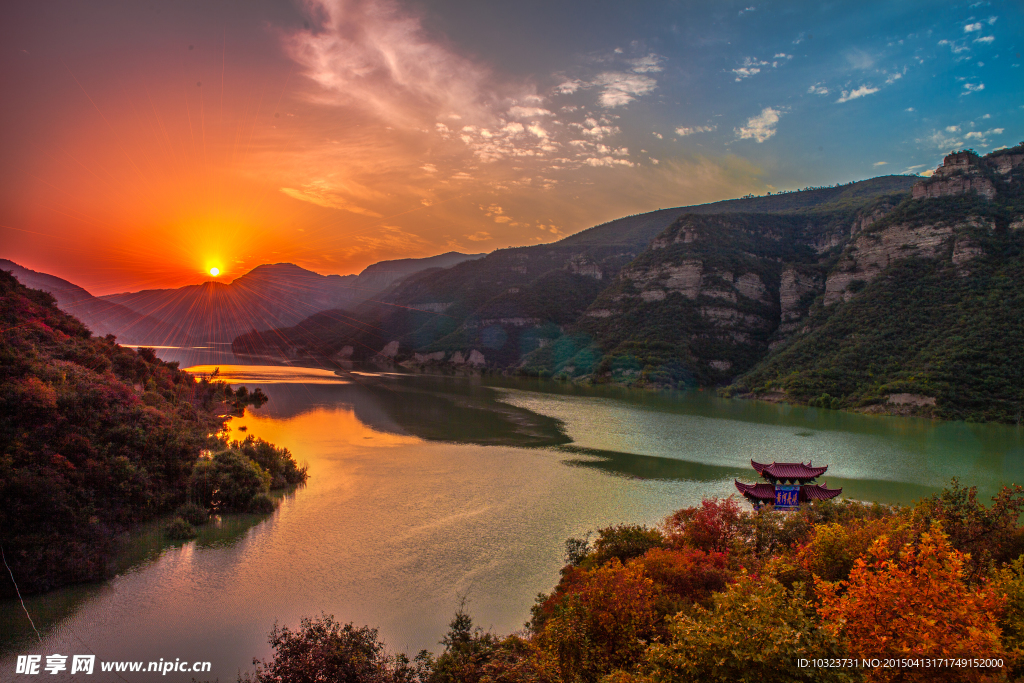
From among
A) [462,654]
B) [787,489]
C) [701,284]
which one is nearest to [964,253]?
[701,284]

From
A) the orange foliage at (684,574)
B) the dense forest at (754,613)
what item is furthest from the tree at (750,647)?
the orange foliage at (684,574)

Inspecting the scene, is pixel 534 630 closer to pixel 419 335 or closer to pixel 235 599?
pixel 235 599

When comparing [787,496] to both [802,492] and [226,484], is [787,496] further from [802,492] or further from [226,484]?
[226,484]

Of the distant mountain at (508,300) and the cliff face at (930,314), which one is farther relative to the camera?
the distant mountain at (508,300)

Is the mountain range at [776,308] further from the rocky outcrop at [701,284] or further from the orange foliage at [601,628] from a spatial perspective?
the orange foliage at [601,628]

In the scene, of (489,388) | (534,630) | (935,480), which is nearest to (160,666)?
(534,630)
